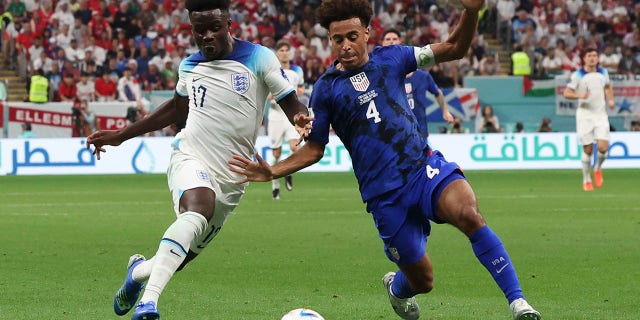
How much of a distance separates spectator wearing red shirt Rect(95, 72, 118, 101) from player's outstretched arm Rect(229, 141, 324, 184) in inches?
871

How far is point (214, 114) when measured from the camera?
7.34 m

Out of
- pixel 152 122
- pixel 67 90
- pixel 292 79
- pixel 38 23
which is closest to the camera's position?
pixel 152 122

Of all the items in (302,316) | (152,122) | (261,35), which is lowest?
(261,35)

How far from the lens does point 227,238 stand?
1279 cm

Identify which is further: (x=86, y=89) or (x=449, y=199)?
(x=86, y=89)

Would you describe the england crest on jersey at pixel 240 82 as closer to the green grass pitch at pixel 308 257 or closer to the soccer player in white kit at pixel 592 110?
the green grass pitch at pixel 308 257

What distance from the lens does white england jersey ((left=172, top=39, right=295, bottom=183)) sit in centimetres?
730

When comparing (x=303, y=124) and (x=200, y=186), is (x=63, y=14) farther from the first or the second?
(x=303, y=124)

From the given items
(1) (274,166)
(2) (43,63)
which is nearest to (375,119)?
(1) (274,166)

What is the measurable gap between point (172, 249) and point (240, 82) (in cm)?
133

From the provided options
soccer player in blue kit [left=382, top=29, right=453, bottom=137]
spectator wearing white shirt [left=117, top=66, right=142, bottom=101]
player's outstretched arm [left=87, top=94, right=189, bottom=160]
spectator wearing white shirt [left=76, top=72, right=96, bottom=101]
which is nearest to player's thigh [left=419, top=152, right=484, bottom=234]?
player's outstretched arm [left=87, top=94, right=189, bottom=160]

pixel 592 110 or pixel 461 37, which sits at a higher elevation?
pixel 461 37

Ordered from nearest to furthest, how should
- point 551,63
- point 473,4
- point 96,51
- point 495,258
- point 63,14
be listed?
point 473,4 → point 495,258 → point 96,51 → point 551,63 → point 63,14

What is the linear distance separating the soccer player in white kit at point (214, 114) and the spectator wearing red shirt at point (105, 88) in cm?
2157
